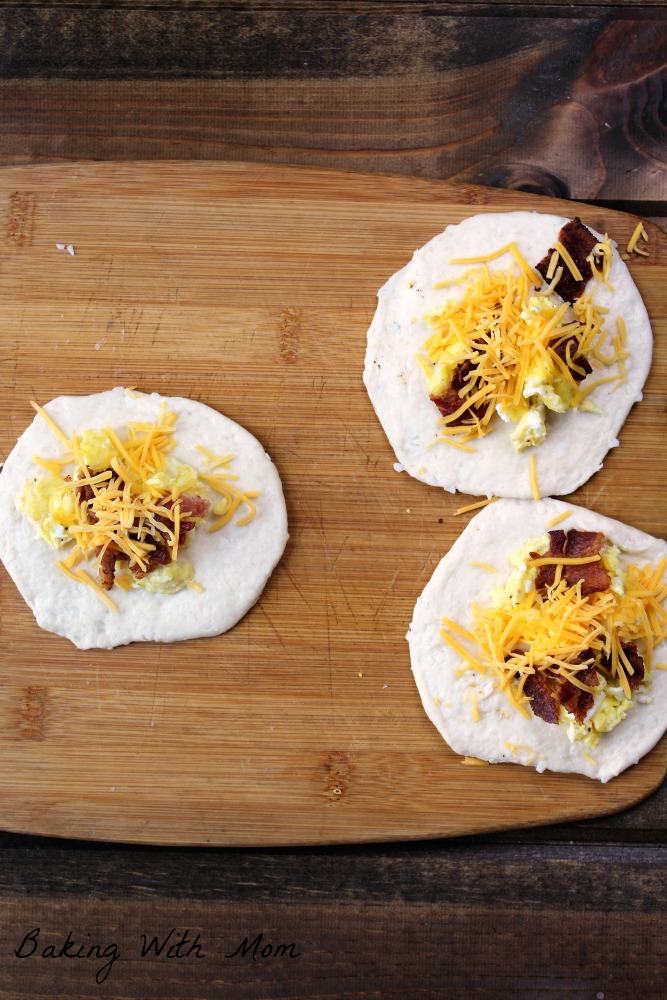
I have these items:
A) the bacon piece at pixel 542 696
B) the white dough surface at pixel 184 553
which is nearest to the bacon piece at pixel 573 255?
the white dough surface at pixel 184 553

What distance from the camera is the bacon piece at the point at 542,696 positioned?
231cm

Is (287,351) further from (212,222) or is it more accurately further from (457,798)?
(457,798)

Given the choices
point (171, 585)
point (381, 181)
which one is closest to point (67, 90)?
point (381, 181)

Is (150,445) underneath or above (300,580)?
above

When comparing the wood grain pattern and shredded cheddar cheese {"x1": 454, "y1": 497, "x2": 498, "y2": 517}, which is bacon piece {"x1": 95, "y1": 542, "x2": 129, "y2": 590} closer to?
shredded cheddar cheese {"x1": 454, "y1": 497, "x2": 498, "y2": 517}

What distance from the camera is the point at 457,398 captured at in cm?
242

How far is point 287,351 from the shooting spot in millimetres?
2602

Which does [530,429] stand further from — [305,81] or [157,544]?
[305,81]

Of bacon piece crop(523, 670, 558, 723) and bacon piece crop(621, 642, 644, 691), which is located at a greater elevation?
bacon piece crop(621, 642, 644, 691)

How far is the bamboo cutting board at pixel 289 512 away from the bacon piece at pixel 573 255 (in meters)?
0.19

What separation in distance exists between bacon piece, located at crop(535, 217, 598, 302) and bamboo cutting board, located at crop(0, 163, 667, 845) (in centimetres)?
19

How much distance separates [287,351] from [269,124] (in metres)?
0.84

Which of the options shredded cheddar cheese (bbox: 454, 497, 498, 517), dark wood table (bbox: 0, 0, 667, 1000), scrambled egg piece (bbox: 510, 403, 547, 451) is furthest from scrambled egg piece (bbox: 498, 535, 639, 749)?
dark wood table (bbox: 0, 0, 667, 1000)

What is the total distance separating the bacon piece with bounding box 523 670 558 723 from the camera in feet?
7.59
